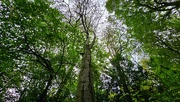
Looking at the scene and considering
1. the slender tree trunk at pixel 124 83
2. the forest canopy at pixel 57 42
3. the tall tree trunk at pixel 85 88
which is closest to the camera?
the tall tree trunk at pixel 85 88

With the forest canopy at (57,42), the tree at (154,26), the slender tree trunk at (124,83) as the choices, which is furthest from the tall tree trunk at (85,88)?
the slender tree trunk at (124,83)

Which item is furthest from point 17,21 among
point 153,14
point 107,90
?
point 107,90

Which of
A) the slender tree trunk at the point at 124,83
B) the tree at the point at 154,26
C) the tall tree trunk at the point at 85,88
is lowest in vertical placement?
the tall tree trunk at the point at 85,88

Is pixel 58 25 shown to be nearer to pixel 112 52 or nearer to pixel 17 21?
pixel 17 21

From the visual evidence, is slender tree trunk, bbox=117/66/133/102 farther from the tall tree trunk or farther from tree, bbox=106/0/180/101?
the tall tree trunk

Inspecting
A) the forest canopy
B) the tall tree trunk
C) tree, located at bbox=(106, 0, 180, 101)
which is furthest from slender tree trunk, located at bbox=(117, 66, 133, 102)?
the tall tree trunk

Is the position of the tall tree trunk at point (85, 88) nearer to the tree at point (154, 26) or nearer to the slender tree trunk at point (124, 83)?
the tree at point (154, 26)

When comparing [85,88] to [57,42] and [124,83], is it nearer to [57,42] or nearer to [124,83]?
[57,42]

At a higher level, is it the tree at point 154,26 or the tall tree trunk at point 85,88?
the tree at point 154,26

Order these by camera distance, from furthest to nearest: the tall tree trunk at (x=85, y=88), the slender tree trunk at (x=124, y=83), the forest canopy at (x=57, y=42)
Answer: the slender tree trunk at (x=124, y=83)
the forest canopy at (x=57, y=42)
the tall tree trunk at (x=85, y=88)

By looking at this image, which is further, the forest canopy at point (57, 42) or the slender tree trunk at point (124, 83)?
the slender tree trunk at point (124, 83)

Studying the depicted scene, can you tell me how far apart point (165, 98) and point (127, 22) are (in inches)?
161


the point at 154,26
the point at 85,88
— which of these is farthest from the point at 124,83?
the point at 85,88

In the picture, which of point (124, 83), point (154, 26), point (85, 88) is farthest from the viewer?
point (124, 83)
